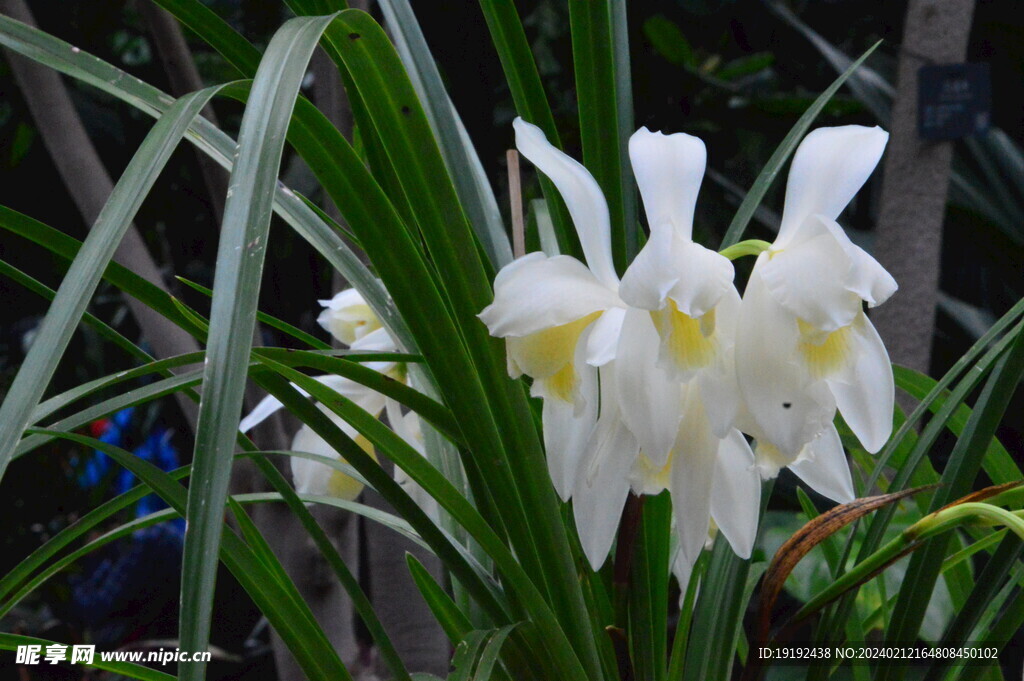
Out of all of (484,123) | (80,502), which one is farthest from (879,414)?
(80,502)

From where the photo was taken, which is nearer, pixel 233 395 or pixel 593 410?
pixel 233 395

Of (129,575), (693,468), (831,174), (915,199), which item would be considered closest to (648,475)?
(693,468)

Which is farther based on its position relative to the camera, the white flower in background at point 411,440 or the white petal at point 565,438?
the white flower in background at point 411,440

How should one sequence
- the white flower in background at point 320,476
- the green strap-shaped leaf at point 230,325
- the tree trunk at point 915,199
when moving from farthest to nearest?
the tree trunk at point 915,199
the white flower in background at point 320,476
the green strap-shaped leaf at point 230,325

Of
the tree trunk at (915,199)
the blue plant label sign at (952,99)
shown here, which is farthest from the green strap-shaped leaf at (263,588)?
the blue plant label sign at (952,99)

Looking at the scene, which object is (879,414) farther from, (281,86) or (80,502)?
(80,502)

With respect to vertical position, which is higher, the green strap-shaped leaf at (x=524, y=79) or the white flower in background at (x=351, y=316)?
the green strap-shaped leaf at (x=524, y=79)

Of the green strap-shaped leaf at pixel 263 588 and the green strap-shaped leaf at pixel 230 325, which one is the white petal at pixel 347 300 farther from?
the green strap-shaped leaf at pixel 230 325

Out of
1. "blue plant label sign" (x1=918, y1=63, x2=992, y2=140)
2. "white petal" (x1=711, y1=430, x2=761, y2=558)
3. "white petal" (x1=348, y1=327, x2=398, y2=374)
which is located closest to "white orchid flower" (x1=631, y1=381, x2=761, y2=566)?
"white petal" (x1=711, y1=430, x2=761, y2=558)
